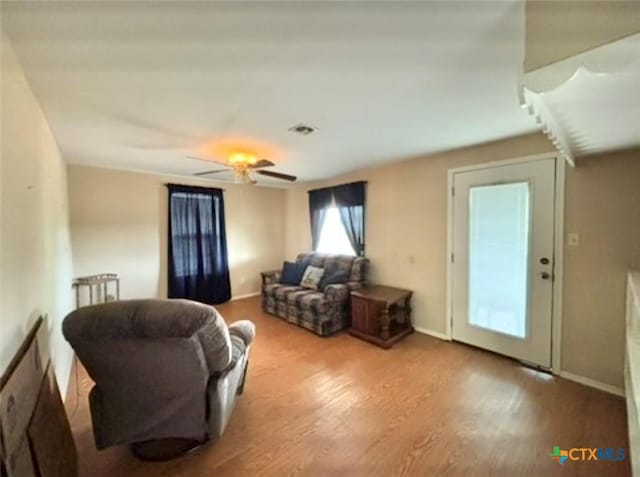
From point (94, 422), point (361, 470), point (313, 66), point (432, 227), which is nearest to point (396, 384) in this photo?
point (361, 470)

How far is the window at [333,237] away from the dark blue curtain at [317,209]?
0.07 metres

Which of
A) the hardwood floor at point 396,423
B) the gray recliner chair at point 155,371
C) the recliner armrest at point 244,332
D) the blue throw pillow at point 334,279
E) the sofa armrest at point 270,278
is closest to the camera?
the gray recliner chair at point 155,371

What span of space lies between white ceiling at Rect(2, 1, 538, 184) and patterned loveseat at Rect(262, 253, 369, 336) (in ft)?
6.46

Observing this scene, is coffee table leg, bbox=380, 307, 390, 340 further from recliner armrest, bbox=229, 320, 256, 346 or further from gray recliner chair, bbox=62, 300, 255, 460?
gray recliner chair, bbox=62, 300, 255, 460

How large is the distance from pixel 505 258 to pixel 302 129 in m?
2.39

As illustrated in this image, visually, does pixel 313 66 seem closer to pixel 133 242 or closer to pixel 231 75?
pixel 231 75

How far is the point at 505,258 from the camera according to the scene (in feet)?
9.99

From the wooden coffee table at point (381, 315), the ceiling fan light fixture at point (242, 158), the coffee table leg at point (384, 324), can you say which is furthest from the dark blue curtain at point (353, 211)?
the ceiling fan light fixture at point (242, 158)

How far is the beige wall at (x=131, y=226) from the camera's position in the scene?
13.3ft

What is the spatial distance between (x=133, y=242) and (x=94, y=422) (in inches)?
129

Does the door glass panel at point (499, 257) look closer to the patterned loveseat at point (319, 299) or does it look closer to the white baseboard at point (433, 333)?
the white baseboard at point (433, 333)

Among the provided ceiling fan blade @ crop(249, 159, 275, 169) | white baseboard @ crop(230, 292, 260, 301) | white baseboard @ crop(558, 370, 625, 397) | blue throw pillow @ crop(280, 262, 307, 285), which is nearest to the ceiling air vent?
ceiling fan blade @ crop(249, 159, 275, 169)

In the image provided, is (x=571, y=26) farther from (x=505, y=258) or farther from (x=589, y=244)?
(x=505, y=258)

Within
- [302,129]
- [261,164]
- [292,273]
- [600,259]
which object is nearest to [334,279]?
[292,273]
